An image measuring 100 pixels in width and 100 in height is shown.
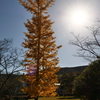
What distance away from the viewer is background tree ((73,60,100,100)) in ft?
42.9

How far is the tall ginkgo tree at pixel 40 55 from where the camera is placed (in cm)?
1362

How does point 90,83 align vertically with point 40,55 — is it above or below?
below

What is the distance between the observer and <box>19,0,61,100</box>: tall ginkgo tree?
44.7 ft

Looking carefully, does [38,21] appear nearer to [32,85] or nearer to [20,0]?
[20,0]

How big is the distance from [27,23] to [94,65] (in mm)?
8492

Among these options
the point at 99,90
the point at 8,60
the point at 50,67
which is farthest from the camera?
the point at 8,60

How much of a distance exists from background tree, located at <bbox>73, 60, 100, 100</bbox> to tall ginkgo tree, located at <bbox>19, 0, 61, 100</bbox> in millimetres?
2739

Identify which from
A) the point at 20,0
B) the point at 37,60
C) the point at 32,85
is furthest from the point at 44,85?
the point at 20,0

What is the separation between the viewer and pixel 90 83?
44.3 feet

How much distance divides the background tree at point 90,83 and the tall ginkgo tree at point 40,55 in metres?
2.74

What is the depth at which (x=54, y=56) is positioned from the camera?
14.7 metres

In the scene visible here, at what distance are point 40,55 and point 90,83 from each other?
18.9 ft

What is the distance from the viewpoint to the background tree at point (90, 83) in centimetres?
1308

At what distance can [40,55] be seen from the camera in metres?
13.8
